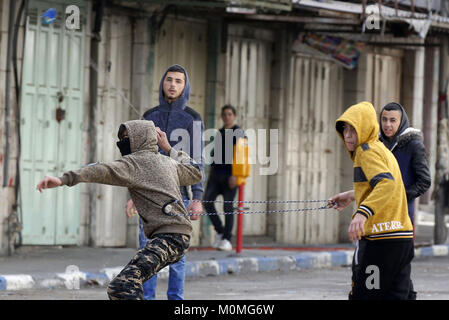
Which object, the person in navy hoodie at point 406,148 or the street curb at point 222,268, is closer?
the person in navy hoodie at point 406,148

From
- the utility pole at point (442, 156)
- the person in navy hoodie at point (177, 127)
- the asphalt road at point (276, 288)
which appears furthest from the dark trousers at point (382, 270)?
the utility pole at point (442, 156)

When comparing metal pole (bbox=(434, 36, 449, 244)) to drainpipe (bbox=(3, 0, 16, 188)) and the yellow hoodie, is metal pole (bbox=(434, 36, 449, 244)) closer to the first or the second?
drainpipe (bbox=(3, 0, 16, 188))

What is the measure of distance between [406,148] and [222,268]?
5323 mm

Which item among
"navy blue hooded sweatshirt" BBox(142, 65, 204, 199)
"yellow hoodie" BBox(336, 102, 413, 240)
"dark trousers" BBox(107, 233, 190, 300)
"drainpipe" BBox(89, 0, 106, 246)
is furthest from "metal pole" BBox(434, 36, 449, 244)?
"dark trousers" BBox(107, 233, 190, 300)

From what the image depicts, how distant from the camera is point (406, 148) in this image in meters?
8.98

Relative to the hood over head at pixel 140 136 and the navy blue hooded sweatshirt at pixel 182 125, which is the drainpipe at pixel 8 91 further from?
the hood over head at pixel 140 136

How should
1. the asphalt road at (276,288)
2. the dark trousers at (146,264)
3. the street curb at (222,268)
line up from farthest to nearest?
the street curb at (222,268) → the asphalt road at (276,288) → the dark trousers at (146,264)

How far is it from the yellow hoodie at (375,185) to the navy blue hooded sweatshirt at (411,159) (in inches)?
60.2

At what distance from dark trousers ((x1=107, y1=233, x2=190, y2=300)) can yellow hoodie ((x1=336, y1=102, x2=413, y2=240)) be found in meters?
1.18

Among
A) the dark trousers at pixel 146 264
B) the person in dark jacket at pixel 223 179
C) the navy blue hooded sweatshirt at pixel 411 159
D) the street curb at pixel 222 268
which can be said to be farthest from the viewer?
the person in dark jacket at pixel 223 179

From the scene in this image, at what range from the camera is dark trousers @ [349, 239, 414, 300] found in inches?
282

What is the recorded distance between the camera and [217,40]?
55.6 feet

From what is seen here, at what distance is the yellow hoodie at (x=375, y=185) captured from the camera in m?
7.05
